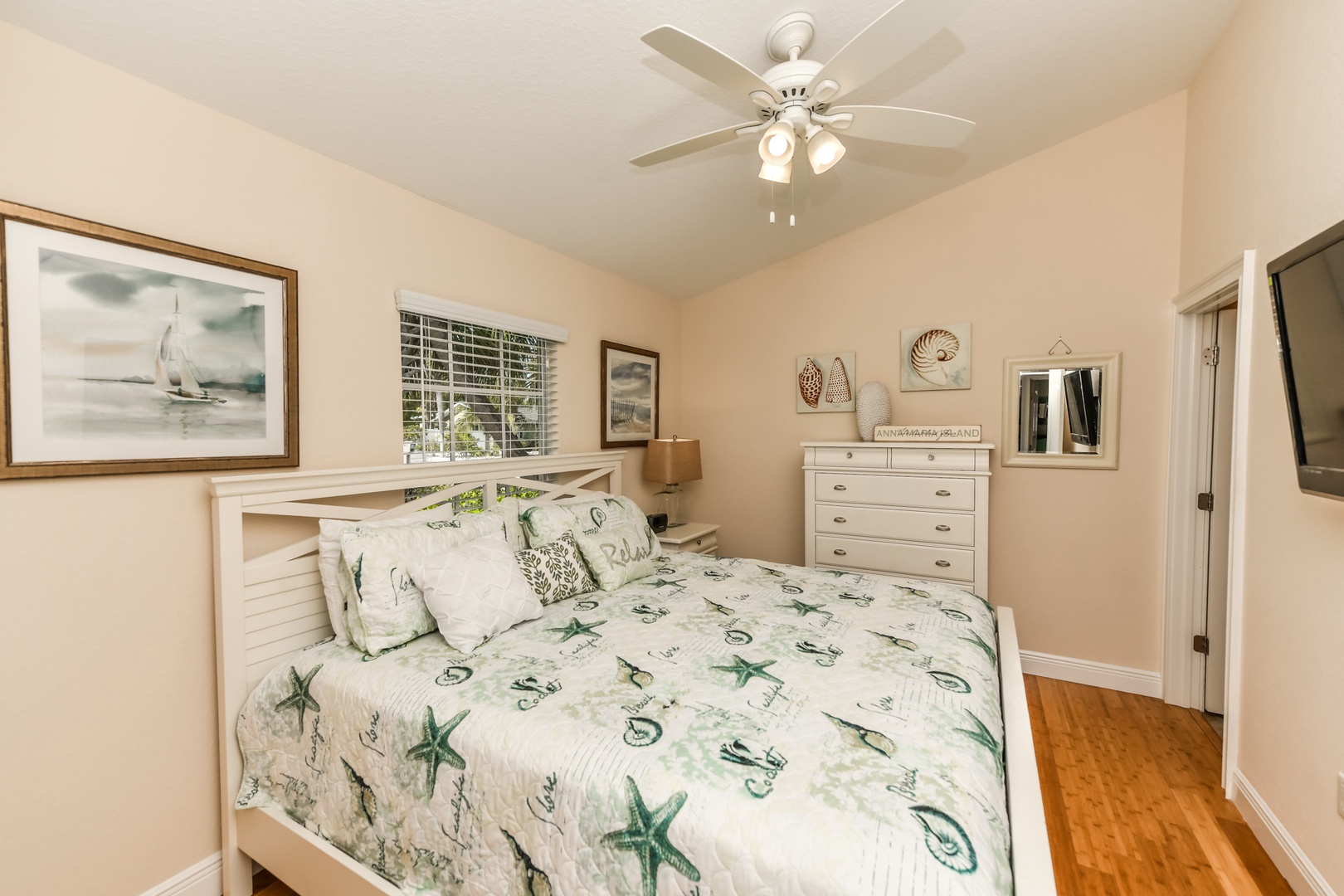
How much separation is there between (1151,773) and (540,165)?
3529 millimetres

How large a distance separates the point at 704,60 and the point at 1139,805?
2934 millimetres

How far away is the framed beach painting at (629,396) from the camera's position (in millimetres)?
3516

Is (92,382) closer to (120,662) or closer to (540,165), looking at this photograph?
(120,662)

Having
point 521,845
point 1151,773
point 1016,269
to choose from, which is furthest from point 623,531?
point 1016,269

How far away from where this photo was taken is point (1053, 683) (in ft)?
10.2

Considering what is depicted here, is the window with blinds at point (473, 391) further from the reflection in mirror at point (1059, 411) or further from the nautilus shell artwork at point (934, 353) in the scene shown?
the reflection in mirror at point (1059, 411)

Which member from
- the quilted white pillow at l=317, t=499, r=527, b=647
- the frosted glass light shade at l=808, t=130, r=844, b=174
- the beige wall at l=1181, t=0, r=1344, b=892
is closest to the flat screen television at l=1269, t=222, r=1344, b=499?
the beige wall at l=1181, t=0, r=1344, b=892

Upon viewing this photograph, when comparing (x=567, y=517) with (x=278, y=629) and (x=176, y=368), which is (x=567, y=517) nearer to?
(x=278, y=629)

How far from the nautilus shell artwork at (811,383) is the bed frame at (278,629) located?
1.88 meters

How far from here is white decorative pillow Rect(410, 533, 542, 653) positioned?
→ 5.76 ft

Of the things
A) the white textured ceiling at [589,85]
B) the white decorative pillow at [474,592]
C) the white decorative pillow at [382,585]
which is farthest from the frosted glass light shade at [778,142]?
the white decorative pillow at [382,585]

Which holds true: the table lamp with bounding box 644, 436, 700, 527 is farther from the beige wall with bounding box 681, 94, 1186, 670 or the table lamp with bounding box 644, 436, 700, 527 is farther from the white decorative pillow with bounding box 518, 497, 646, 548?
the white decorative pillow with bounding box 518, 497, 646, 548

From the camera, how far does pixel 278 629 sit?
1.84 meters

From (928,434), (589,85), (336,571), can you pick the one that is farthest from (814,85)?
(928,434)
